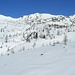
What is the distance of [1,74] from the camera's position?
8.82m

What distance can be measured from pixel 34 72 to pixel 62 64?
4.30 ft

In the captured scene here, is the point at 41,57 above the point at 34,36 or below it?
below

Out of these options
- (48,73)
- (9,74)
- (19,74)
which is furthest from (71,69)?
(9,74)

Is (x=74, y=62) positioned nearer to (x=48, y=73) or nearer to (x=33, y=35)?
(x=48, y=73)

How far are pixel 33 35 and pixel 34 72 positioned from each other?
1109 inches

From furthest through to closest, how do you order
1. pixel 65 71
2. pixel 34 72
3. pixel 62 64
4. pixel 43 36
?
pixel 43 36, pixel 62 64, pixel 34 72, pixel 65 71

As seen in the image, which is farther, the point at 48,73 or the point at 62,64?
the point at 62,64

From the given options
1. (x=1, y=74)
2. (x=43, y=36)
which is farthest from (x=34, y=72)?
(x=43, y=36)

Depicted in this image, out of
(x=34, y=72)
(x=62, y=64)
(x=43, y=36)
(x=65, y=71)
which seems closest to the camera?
(x=65, y=71)

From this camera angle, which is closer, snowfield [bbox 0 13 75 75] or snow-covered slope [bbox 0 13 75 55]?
snowfield [bbox 0 13 75 75]

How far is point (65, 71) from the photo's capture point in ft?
23.9

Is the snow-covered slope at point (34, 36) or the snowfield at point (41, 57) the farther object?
the snow-covered slope at point (34, 36)

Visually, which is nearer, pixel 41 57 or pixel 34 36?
pixel 41 57

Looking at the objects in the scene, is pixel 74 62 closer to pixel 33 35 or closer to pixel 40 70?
pixel 40 70
